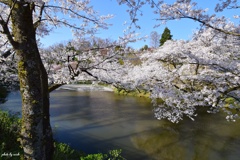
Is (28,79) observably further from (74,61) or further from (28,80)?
(74,61)

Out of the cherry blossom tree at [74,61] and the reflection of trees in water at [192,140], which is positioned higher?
the cherry blossom tree at [74,61]

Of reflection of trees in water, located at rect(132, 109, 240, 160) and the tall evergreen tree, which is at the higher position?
the tall evergreen tree

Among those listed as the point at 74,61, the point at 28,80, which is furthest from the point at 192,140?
the point at 28,80

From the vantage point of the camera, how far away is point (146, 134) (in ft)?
27.8

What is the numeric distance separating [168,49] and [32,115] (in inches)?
256

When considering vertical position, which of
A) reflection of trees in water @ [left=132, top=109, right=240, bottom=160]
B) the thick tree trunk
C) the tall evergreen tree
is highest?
the tall evergreen tree

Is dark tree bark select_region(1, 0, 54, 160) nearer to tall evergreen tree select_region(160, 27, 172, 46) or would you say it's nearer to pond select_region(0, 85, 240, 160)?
pond select_region(0, 85, 240, 160)

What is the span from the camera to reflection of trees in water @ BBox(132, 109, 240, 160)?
665cm

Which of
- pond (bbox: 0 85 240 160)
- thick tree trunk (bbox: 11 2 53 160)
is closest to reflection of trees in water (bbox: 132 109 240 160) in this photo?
pond (bbox: 0 85 240 160)

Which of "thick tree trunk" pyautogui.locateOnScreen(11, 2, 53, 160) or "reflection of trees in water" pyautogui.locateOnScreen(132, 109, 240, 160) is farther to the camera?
"reflection of trees in water" pyautogui.locateOnScreen(132, 109, 240, 160)

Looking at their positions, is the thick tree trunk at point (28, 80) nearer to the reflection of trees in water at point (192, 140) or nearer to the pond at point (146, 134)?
the pond at point (146, 134)

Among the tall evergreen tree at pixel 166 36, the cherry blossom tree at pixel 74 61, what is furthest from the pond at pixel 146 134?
the tall evergreen tree at pixel 166 36

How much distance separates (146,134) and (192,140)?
1835 mm

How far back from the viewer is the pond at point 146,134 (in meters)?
6.76
